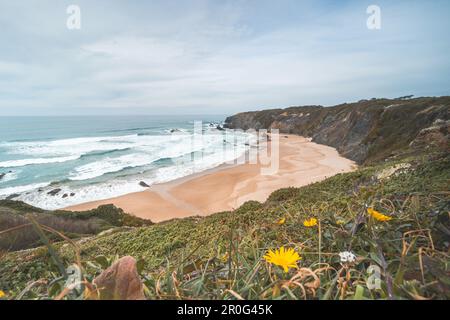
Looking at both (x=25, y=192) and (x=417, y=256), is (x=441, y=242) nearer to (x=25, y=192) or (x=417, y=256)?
(x=417, y=256)

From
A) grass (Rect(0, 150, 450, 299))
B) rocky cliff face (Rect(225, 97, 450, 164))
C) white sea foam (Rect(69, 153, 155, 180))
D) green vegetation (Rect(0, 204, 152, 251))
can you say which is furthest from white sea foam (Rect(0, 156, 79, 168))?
grass (Rect(0, 150, 450, 299))

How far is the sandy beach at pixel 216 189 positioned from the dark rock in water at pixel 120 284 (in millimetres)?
11774

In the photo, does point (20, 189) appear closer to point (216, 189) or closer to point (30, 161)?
point (30, 161)

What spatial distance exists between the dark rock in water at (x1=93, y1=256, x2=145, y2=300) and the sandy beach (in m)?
11.8

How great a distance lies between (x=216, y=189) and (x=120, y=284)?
1785cm

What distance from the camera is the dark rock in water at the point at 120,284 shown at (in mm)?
898

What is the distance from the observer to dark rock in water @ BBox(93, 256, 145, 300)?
35.4 inches

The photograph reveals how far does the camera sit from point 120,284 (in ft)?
3.02

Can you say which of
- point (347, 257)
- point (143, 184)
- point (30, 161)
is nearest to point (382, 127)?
point (143, 184)

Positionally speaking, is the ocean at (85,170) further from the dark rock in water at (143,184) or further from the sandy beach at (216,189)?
the sandy beach at (216,189)

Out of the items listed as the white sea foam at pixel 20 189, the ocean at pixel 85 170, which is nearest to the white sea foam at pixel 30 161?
the ocean at pixel 85 170
